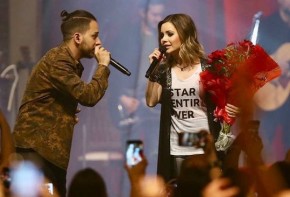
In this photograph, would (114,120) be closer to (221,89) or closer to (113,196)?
(113,196)

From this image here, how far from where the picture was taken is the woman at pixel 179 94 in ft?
15.8

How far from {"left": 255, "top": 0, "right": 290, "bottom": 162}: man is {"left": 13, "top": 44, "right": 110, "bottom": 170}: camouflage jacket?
6.29ft

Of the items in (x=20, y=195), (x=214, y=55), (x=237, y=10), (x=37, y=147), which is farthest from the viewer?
(x=237, y=10)

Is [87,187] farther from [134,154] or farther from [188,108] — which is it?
[188,108]

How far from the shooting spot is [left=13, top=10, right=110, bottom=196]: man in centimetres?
453

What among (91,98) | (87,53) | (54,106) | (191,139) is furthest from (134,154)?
(87,53)

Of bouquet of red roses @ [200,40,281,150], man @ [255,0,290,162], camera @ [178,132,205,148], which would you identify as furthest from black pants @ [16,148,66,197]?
man @ [255,0,290,162]

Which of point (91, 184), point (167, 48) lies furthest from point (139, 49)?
point (91, 184)

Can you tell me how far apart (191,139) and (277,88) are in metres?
3.18

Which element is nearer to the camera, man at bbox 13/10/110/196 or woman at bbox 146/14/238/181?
man at bbox 13/10/110/196

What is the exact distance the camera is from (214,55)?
4.85 metres

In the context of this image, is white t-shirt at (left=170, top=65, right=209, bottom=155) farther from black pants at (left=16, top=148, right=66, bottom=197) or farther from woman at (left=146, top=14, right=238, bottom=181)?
black pants at (left=16, top=148, right=66, bottom=197)

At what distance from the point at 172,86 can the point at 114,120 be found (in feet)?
4.97

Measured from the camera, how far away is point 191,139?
10.1ft
